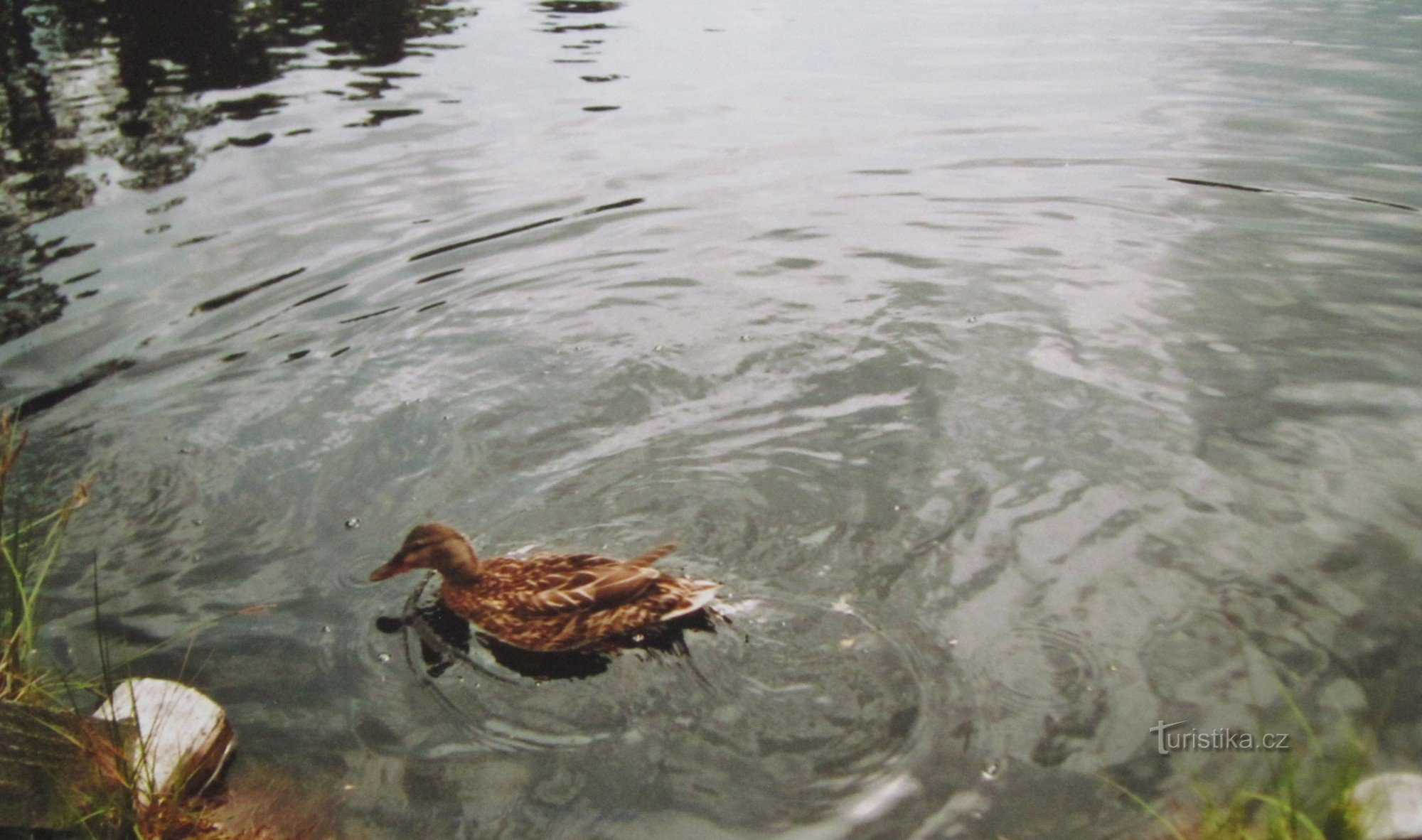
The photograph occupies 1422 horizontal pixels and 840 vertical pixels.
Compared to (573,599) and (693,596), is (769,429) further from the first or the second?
(573,599)

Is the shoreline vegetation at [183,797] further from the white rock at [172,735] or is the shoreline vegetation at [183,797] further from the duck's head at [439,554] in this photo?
the duck's head at [439,554]

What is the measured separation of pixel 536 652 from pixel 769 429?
80.4 inches

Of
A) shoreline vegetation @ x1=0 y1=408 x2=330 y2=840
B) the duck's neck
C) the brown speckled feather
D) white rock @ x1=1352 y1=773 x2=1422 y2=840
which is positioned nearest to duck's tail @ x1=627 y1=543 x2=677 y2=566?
the brown speckled feather

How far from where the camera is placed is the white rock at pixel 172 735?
3812 mm

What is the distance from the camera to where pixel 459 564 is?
511 centimetres

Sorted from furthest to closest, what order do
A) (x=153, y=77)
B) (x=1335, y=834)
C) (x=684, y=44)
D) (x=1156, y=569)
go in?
(x=684, y=44)
(x=153, y=77)
(x=1156, y=569)
(x=1335, y=834)

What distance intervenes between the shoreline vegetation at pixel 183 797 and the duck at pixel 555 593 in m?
1.24

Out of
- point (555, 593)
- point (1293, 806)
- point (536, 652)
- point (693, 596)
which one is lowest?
point (536, 652)

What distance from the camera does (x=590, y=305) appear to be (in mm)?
8164

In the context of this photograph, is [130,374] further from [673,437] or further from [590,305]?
[673,437]

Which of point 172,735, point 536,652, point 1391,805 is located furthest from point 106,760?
point 1391,805

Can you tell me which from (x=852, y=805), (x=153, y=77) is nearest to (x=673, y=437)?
(x=852, y=805)

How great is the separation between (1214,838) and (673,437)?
11.9 feet

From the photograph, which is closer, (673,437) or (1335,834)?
(1335,834)
